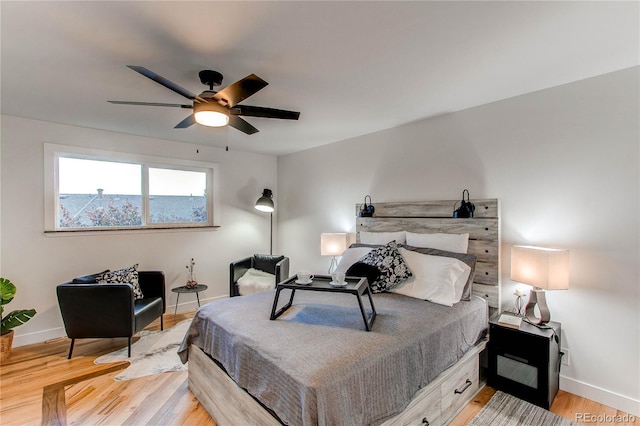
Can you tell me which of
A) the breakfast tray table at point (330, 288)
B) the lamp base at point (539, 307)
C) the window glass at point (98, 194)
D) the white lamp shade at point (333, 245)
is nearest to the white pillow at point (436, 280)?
the lamp base at point (539, 307)

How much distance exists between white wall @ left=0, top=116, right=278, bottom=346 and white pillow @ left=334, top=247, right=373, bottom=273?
2294 millimetres

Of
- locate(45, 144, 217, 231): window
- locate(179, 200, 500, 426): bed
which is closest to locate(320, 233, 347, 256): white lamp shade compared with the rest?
locate(179, 200, 500, 426): bed

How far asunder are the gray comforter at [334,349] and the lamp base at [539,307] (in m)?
0.32

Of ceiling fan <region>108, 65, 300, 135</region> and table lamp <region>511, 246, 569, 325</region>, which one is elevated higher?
ceiling fan <region>108, 65, 300, 135</region>

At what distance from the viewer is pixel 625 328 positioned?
2086mm

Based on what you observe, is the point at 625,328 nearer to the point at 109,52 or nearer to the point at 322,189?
the point at 322,189

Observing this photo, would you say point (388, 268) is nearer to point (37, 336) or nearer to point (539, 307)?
point (539, 307)

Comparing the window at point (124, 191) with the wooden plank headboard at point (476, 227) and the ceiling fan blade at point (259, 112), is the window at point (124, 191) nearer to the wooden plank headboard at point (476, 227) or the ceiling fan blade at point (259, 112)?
the ceiling fan blade at point (259, 112)

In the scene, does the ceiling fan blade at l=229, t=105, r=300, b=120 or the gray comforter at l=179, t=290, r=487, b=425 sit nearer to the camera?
the gray comforter at l=179, t=290, r=487, b=425

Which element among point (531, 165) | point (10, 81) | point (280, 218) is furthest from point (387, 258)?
point (10, 81)

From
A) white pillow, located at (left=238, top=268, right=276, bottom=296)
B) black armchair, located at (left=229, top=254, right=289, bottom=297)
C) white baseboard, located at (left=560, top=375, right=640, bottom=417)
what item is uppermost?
black armchair, located at (left=229, top=254, right=289, bottom=297)

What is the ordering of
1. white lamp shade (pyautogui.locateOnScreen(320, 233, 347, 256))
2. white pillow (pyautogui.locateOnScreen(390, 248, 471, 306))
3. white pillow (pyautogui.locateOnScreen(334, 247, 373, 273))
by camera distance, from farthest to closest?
1. white lamp shade (pyautogui.locateOnScreen(320, 233, 347, 256))
2. white pillow (pyautogui.locateOnScreen(334, 247, 373, 273))
3. white pillow (pyautogui.locateOnScreen(390, 248, 471, 306))

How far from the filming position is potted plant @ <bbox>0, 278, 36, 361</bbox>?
277cm

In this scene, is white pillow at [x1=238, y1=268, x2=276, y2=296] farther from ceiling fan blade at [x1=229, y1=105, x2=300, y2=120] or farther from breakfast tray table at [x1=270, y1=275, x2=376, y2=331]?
ceiling fan blade at [x1=229, y1=105, x2=300, y2=120]
